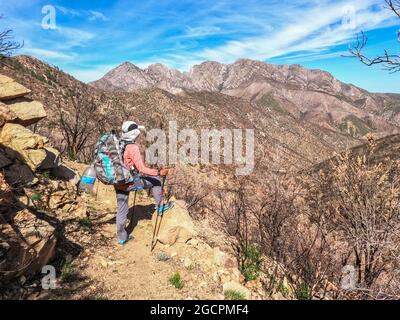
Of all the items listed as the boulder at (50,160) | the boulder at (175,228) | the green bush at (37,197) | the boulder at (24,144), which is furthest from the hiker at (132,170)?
the boulder at (50,160)

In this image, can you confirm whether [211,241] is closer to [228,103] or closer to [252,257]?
[252,257]

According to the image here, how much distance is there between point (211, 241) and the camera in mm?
7305

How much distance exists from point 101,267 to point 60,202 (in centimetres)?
214

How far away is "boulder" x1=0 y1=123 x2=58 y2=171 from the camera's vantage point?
7113 mm

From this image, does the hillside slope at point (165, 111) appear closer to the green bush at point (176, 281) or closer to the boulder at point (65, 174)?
the green bush at point (176, 281)

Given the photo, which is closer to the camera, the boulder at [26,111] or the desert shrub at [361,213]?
the boulder at [26,111]

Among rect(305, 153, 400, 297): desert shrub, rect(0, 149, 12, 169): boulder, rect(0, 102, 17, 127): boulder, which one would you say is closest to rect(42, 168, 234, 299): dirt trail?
rect(0, 149, 12, 169): boulder

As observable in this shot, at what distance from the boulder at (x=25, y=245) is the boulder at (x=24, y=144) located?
197cm

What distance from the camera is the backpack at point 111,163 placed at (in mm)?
6137

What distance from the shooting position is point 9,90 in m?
7.97

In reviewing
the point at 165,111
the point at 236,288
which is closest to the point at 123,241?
the point at 236,288

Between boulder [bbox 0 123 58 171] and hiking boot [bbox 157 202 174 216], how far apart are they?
8.95 ft
